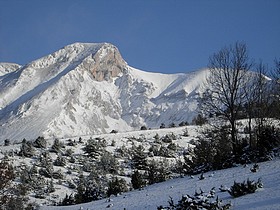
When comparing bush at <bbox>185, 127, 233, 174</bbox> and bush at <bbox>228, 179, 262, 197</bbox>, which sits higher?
bush at <bbox>185, 127, 233, 174</bbox>

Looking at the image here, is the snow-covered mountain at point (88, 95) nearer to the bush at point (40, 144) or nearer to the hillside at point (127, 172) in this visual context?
the bush at point (40, 144)

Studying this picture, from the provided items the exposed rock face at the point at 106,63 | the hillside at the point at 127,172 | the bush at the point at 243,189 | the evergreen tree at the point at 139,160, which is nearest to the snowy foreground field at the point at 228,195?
the hillside at the point at 127,172

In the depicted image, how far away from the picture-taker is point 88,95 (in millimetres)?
130625

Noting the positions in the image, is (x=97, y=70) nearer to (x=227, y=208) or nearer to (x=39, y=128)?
(x=39, y=128)

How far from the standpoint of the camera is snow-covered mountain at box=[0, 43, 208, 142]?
343ft

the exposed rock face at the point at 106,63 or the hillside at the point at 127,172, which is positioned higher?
the exposed rock face at the point at 106,63

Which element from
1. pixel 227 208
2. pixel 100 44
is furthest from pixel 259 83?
pixel 100 44

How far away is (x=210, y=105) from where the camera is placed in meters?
20.3

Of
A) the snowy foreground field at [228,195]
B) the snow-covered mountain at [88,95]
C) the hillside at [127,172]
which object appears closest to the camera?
the snowy foreground field at [228,195]

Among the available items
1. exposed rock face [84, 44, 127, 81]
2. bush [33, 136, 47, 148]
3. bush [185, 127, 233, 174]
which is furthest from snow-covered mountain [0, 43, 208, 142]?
bush [185, 127, 233, 174]

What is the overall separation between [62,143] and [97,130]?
79486 mm

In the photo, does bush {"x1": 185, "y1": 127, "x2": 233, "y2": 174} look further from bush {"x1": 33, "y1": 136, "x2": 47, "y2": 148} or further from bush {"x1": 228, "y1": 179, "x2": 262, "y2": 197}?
bush {"x1": 33, "y1": 136, "x2": 47, "y2": 148}

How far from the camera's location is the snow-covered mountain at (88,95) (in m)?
105

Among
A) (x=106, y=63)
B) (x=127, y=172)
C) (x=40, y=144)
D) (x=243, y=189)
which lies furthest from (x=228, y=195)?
(x=106, y=63)
